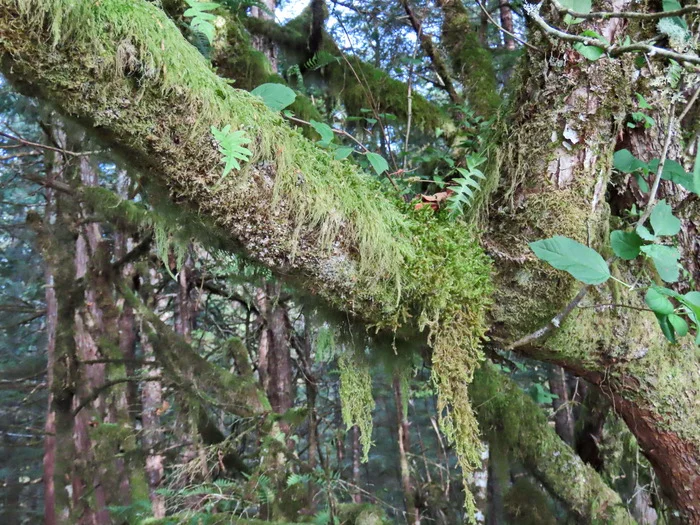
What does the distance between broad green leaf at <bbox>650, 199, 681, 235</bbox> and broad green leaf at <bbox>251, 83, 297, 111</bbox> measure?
1.23 m

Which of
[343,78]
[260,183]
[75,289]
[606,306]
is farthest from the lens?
[75,289]

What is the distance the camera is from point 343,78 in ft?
14.9

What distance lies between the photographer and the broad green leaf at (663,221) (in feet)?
4.89

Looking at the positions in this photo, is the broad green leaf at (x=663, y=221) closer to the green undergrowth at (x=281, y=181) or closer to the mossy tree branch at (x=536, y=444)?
the green undergrowth at (x=281, y=181)

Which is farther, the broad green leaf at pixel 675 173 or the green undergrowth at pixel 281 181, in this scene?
the broad green leaf at pixel 675 173

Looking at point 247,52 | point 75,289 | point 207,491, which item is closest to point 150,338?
point 75,289

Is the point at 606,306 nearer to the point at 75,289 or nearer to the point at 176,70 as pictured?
the point at 176,70

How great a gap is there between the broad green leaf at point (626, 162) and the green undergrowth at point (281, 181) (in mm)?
615

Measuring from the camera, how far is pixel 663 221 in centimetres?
150

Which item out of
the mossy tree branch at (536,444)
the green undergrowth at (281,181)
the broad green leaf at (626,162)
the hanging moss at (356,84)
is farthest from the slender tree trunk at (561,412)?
the green undergrowth at (281,181)

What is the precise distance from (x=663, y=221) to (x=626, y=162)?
0.43 m

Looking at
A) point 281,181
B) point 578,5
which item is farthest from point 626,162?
point 281,181

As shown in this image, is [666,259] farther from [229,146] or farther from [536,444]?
[536,444]

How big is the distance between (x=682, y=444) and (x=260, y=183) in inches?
73.7
